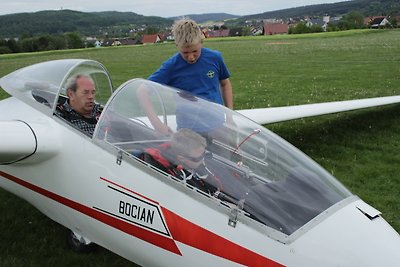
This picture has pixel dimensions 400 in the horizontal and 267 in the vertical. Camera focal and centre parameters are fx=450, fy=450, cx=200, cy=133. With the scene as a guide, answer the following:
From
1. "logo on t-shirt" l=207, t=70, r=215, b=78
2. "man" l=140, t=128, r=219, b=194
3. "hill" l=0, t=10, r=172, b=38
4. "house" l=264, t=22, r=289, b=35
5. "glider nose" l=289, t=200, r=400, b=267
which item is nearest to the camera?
"glider nose" l=289, t=200, r=400, b=267

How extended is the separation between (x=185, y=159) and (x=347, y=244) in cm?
116

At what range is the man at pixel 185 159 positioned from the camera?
2.96m

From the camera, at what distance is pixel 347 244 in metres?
2.53

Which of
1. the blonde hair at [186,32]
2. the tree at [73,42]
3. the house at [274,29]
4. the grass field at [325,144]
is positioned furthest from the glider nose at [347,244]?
the house at [274,29]

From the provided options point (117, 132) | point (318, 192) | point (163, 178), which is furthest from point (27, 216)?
point (318, 192)

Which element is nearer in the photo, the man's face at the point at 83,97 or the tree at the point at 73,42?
the man's face at the point at 83,97

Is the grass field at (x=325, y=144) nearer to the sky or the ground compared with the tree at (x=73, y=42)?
nearer to the sky

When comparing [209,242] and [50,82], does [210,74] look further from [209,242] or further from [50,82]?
[209,242]

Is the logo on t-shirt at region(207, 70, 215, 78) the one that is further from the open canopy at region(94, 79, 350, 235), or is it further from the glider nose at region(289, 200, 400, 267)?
the glider nose at region(289, 200, 400, 267)

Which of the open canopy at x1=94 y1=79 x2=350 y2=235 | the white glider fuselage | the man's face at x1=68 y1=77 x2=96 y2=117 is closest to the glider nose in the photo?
the white glider fuselage

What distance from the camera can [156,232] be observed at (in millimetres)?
3059

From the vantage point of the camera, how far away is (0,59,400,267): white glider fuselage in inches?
102

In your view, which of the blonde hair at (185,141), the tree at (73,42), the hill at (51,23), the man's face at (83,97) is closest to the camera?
the blonde hair at (185,141)

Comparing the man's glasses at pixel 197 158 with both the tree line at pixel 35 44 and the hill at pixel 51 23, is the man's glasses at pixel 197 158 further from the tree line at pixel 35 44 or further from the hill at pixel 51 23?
the hill at pixel 51 23
